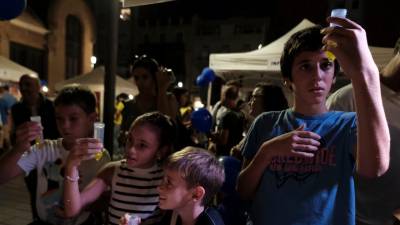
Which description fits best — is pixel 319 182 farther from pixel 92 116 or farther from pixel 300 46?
pixel 92 116

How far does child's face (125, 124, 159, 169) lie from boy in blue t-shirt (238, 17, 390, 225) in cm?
65

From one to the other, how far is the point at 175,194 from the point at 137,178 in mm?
385

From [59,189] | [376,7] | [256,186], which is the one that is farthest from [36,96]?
[376,7]

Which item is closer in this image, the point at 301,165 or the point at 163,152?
the point at 301,165

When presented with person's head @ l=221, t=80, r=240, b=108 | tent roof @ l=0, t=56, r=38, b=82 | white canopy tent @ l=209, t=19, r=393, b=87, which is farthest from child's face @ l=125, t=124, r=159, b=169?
tent roof @ l=0, t=56, r=38, b=82

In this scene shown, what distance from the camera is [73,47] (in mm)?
21922

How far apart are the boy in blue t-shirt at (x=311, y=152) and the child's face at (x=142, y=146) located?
648 millimetres

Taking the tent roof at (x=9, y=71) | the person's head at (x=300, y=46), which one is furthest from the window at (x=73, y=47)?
the person's head at (x=300, y=46)

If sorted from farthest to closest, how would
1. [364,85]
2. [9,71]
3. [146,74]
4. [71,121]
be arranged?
[9,71] < [146,74] < [71,121] < [364,85]

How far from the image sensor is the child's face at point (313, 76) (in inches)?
58.9

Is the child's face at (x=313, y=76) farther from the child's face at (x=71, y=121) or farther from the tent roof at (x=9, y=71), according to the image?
the tent roof at (x=9, y=71)

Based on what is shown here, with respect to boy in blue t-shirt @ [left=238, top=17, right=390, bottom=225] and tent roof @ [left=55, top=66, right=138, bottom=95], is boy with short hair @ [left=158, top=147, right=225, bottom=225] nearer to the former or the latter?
boy in blue t-shirt @ [left=238, top=17, right=390, bottom=225]

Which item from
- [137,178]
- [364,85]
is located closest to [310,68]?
[364,85]

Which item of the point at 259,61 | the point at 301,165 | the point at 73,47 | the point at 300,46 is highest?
the point at 73,47
